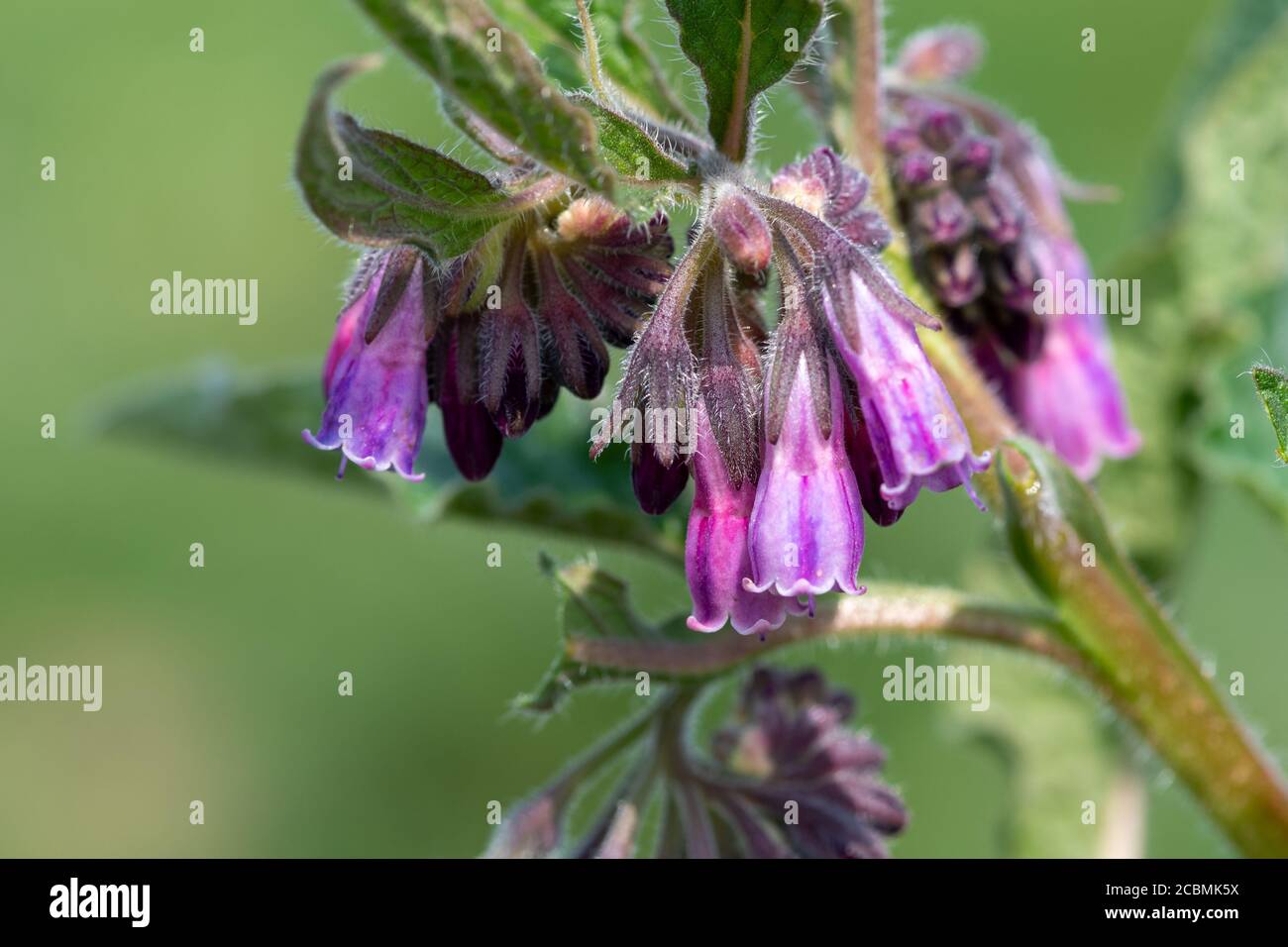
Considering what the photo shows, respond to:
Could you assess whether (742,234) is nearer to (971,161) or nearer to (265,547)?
(971,161)

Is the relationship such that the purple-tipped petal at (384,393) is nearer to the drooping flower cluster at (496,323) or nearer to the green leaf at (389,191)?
the drooping flower cluster at (496,323)

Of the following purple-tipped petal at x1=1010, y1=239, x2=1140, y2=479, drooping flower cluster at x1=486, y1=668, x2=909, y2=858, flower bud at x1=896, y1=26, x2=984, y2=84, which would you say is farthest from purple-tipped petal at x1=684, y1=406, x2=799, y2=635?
flower bud at x1=896, y1=26, x2=984, y2=84

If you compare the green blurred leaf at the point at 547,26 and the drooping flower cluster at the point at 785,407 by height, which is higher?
the green blurred leaf at the point at 547,26

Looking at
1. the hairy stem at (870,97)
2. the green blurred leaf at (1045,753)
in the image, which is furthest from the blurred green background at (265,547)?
the hairy stem at (870,97)

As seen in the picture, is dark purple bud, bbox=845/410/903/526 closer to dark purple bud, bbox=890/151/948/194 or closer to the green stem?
the green stem
